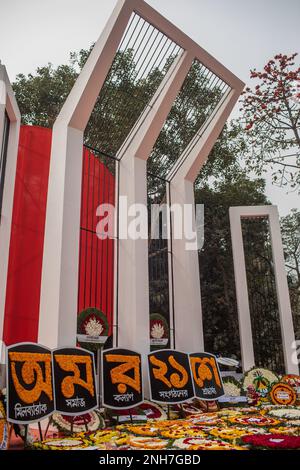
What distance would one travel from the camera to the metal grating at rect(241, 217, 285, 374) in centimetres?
917

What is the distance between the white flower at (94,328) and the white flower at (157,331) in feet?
5.01

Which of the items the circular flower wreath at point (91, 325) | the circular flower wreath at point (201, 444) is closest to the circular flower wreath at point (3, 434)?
the circular flower wreath at point (201, 444)

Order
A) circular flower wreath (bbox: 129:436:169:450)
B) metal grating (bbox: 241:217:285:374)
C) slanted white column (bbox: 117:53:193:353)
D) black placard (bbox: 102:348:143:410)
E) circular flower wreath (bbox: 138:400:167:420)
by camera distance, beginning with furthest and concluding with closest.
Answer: metal grating (bbox: 241:217:285:374), slanted white column (bbox: 117:53:193:353), circular flower wreath (bbox: 138:400:167:420), black placard (bbox: 102:348:143:410), circular flower wreath (bbox: 129:436:169:450)

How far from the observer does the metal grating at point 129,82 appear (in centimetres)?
759

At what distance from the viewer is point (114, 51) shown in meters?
7.08

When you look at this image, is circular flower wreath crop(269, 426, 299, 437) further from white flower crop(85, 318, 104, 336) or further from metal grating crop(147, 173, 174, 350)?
metal grating crop(147, 173, 174, 350)

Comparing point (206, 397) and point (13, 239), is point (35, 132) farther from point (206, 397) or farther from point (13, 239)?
point (206, 397)

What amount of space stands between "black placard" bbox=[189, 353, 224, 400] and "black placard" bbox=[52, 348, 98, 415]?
197 centimetres

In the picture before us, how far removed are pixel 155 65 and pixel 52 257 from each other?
4.46m

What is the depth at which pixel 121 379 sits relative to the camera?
504 centimetres

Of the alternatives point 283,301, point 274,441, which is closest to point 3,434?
point 274,441

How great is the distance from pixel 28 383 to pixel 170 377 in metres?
2.37

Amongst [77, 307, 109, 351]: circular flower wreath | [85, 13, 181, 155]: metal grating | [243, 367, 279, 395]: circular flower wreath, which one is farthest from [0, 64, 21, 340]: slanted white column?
[243, 367, 279, 395]: circular flower wreath
